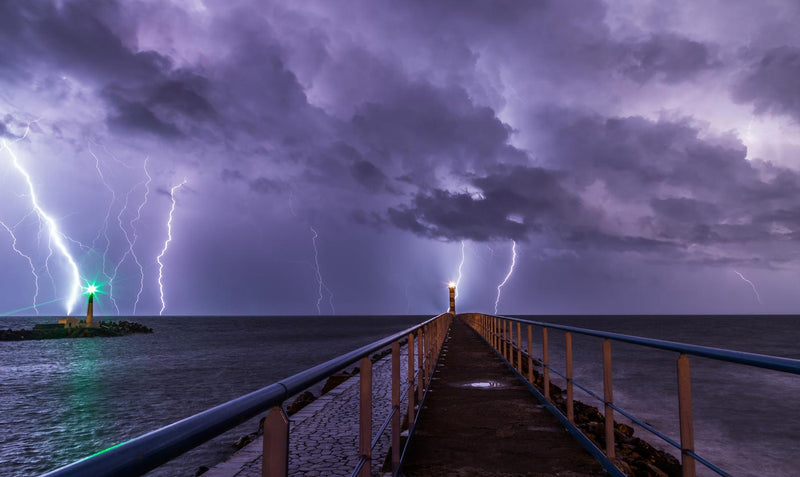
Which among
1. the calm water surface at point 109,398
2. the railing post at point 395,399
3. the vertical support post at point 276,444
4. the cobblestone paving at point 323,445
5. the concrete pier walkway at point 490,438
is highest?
the vertical support post at point 276,444

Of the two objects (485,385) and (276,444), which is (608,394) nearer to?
(276,444)

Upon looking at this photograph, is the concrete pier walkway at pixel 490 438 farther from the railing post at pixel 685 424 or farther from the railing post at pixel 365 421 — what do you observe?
the railing post at pixel 365 421

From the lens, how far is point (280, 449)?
1.36 m

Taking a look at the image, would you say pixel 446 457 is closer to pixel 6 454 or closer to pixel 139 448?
pixel 139 448

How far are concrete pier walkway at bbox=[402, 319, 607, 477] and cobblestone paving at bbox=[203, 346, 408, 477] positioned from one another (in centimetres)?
48

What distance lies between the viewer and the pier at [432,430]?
108 centimetres

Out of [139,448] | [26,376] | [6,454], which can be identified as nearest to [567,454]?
[139,448]

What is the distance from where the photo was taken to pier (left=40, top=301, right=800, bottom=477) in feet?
3.56

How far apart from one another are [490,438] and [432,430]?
656mm

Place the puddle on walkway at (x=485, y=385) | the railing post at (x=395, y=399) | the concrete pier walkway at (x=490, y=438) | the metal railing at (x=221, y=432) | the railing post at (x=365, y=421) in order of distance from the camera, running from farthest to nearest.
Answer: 1. the puddle on walkway at (x=485, y=385)
2. the concrete pier walkway at (x=490, y=438)
3. the railing post at (x=395, y=399)
4. the railing post at (x=365, y=421)
5. the metal railing at (x=221, y=432)

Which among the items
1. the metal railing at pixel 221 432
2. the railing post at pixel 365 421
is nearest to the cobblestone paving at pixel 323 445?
the railing post at pixel 365 421

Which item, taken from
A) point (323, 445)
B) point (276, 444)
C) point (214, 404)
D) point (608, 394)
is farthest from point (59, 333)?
point (276, 444)

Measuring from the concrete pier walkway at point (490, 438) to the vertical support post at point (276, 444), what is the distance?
287 cm

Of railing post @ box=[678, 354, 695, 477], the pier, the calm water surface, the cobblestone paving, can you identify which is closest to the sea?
the calm water surface
